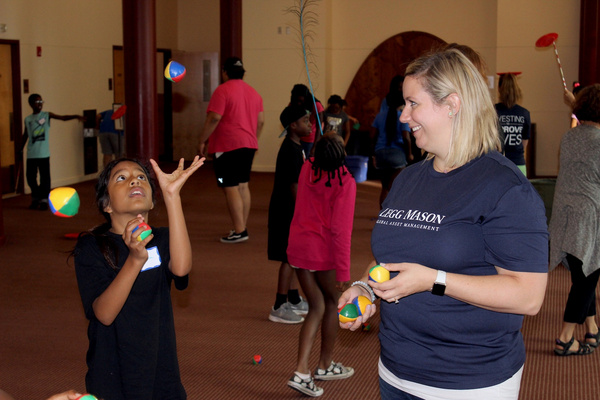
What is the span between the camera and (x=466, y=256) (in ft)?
6.14

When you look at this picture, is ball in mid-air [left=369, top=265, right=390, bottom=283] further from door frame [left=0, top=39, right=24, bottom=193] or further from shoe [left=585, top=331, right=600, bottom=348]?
door frame [left=0, top=39, right=24, bottom=193]

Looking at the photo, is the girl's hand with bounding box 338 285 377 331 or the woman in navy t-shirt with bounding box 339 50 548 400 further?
the girl's hand with bounding box 338 285 377 331

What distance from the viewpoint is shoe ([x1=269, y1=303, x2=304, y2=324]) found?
513 centimetres

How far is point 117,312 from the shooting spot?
2.29 metres

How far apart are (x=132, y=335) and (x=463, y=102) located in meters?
1.26

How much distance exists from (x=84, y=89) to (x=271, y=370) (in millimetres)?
9216

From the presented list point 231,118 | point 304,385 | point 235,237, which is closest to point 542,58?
point 231,118

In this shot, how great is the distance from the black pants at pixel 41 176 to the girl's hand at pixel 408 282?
868 cm

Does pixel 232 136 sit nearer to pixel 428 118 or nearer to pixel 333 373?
pixel 333 373

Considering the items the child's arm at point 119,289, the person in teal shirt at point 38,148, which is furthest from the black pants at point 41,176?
the child's arm at point 119,289

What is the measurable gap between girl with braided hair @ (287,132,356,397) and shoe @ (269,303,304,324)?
1104mm

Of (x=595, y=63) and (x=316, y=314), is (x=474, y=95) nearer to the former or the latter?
(x=316, y=314)

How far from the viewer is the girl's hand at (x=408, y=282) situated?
1793 mm

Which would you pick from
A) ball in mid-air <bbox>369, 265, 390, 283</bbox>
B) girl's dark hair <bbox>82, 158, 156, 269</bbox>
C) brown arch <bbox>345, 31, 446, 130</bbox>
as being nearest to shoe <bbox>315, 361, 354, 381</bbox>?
girl's dark hair <bbox>82, 158, 156, 269</bbox>
